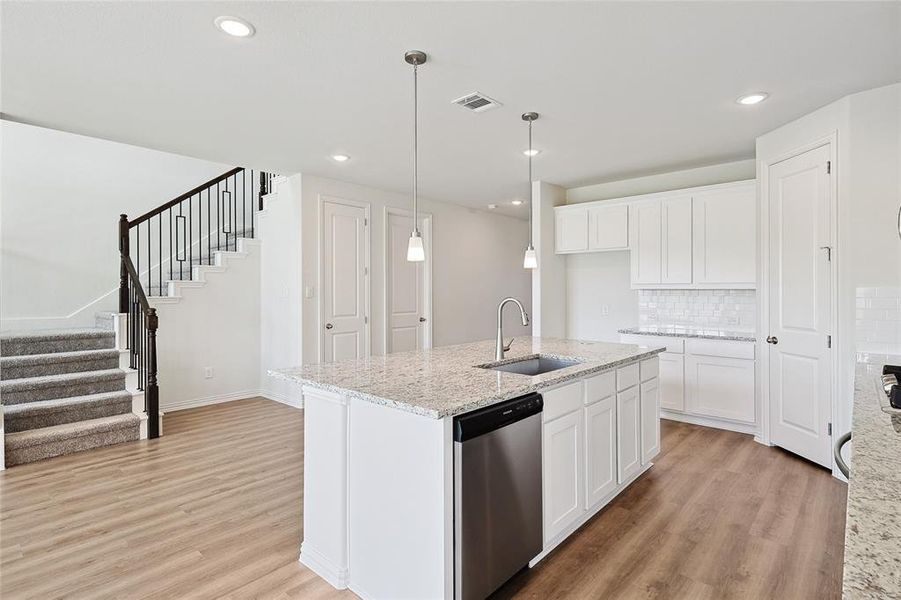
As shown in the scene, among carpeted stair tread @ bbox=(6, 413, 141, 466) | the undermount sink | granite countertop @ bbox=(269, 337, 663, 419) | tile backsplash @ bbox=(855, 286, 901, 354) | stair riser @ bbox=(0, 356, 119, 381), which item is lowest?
carpeted stair tread @ bbox=(6, 413, 141, 466)

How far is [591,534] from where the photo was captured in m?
2.53

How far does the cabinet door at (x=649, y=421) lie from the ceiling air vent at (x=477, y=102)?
2177 millimetres

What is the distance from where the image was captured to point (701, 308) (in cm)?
486

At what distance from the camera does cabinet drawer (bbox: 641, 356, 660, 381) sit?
319 centimetres

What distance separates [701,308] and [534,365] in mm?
2664

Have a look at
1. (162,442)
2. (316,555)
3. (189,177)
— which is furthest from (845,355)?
(189,177)

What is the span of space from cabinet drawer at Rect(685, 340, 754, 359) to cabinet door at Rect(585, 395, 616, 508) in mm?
2069

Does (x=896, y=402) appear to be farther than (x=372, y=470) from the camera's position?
No

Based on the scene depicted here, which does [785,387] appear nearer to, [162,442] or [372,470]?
[372,470]

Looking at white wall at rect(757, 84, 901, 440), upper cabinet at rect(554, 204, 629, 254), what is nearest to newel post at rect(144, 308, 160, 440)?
upper cabinet at rect(554, 204, 629, 254)

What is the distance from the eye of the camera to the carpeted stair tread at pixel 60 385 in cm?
387

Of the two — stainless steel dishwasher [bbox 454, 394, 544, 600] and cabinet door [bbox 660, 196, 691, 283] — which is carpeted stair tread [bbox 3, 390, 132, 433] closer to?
stainless steel dishwasher [bbox 454, 394, 544, 600]

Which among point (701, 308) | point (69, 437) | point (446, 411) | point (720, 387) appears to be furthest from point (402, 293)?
point (446, 411)

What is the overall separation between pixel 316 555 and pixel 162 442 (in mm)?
2551
